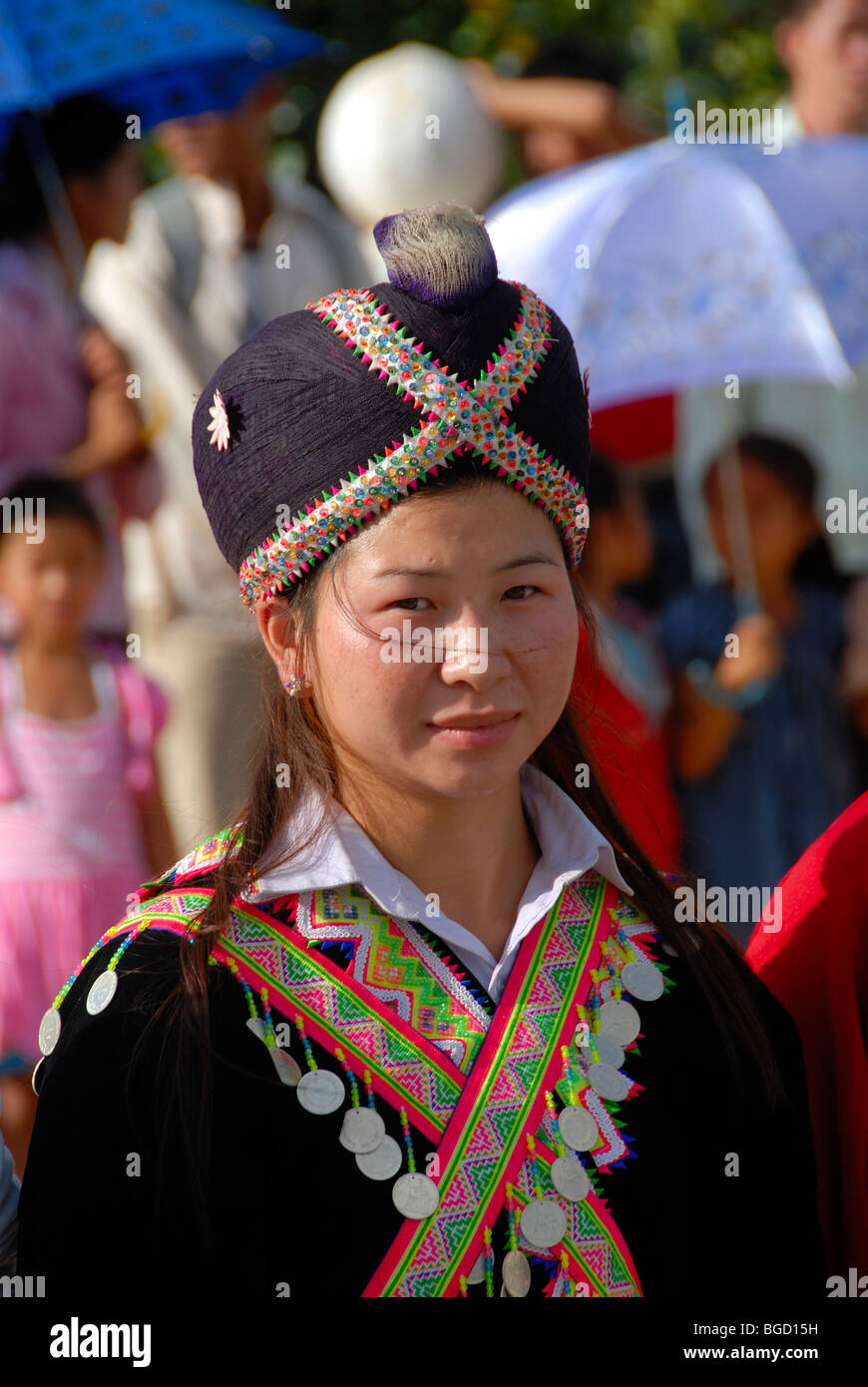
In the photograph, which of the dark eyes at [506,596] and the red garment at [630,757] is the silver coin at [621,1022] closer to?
the red garment at [630,757]

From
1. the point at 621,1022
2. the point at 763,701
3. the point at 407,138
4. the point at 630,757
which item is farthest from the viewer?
the point at 407,138

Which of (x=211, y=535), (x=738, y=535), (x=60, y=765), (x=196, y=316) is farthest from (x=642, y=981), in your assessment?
(x=196, y=316)

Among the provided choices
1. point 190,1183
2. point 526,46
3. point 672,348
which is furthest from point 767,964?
point 526,46

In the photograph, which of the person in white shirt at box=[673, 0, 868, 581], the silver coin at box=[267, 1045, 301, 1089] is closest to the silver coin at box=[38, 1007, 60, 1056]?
the silver coin at box=[267, 1045, 301, 1089]

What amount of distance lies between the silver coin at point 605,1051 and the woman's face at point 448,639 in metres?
0.32

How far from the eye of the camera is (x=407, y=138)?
602 centimetres

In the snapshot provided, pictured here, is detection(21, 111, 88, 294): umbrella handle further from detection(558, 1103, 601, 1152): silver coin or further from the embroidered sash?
detection(558, 1103, 601, 1152): silver coin

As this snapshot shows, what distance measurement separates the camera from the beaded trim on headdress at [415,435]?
6.42ft

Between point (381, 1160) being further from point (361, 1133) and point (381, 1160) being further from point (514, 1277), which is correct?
point (514, 1277)

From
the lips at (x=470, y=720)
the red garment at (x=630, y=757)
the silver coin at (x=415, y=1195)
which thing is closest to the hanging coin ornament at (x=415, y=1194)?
the silver coin at (x=415, y=1195)

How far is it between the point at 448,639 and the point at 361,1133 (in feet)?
1.74

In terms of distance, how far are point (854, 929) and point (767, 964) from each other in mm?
124

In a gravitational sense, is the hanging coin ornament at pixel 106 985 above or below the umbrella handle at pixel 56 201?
below

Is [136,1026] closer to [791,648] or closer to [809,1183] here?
[809,1183]
